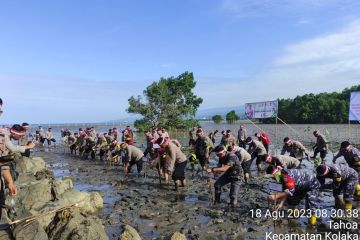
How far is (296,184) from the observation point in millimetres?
9062

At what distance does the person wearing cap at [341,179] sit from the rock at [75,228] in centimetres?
542

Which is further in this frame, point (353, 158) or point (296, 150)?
point (296, 150)

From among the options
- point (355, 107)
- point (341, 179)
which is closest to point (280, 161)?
point (341, 179)

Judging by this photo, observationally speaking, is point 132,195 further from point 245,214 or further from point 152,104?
point 152,104

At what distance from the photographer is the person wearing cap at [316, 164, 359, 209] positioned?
367 inches

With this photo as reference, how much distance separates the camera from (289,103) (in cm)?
7488

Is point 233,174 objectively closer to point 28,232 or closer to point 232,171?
point 232,171

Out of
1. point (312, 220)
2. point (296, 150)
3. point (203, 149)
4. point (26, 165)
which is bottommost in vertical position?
point (312, 220)

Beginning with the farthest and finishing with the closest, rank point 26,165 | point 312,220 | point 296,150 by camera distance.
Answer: point 26,165 → point 296,150 → point 312,220

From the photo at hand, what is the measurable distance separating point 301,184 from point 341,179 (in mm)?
1221

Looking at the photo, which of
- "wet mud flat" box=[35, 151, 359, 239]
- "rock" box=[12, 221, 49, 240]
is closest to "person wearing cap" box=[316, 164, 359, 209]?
"wet mud flat" box=[35, 151, 359, 239]

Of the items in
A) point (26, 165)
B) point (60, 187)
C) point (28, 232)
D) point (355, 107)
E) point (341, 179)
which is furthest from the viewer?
point (355, 107)

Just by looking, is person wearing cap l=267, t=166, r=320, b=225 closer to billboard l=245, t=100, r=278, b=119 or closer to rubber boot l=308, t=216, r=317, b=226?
rubber boot l=308, t=216, r=317, b=226

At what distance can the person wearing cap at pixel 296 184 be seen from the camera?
8875 millimetres
